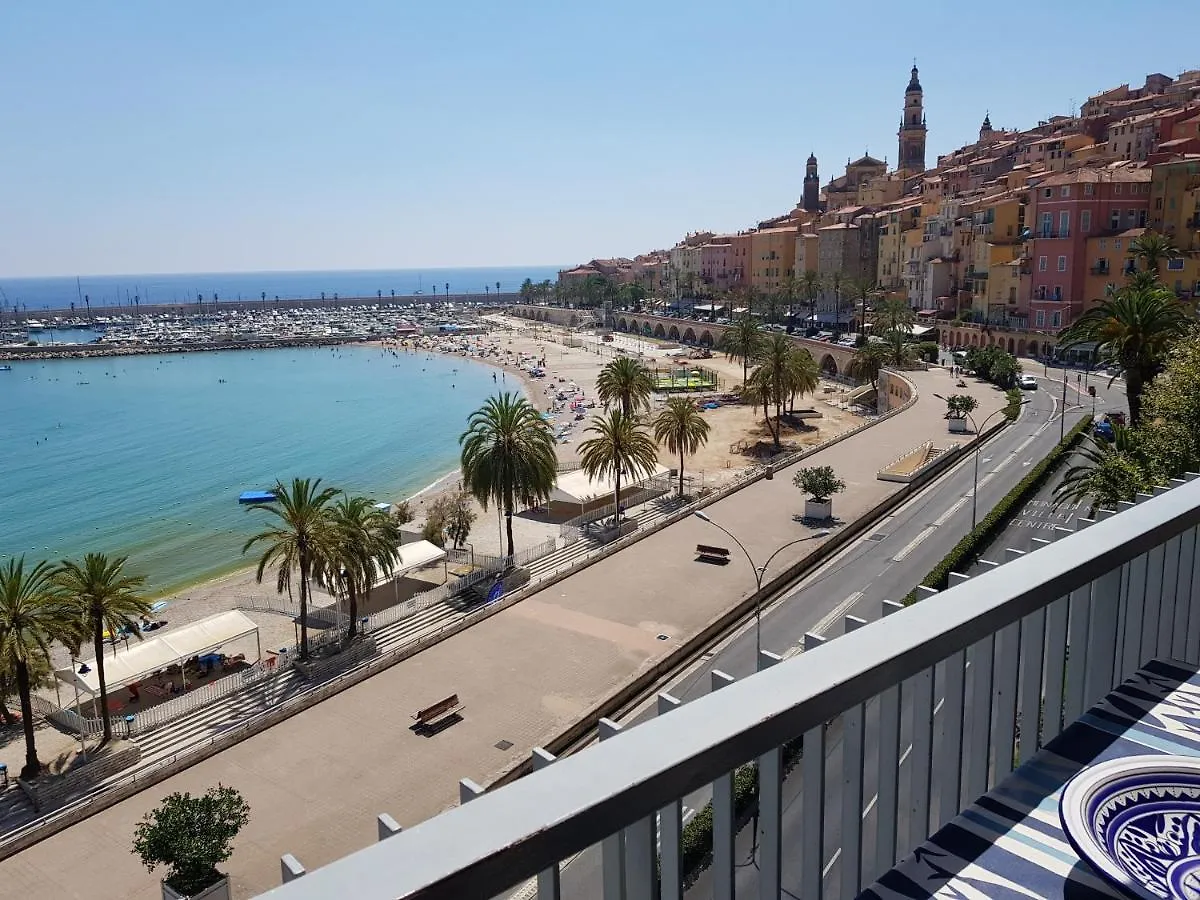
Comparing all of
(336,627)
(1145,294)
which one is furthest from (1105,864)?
(1145,294)

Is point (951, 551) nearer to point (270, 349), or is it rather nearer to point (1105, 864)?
point (1105, 864)

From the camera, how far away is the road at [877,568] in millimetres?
19381

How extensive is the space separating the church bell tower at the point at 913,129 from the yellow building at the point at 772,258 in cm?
2631

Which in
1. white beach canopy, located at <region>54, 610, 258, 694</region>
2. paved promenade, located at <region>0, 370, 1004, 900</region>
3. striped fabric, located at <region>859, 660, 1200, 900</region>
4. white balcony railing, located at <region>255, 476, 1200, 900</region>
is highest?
white balcony railing, located at <region>255, 476, 1200, 900</region>

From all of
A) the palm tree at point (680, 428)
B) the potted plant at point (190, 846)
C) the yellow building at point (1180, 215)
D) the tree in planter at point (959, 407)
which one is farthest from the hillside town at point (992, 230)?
the potted plant at point (190, 846)

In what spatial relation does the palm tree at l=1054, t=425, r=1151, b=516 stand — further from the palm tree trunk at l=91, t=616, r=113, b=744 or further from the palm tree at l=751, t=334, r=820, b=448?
the palm tree at l=751, t=334, r=820, b=448

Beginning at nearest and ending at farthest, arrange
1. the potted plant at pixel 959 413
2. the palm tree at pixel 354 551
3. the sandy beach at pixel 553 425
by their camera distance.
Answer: the palm tree at pixel 354 551
the sandy beach at pixel 553 425
the potted plant at pixel 959 413

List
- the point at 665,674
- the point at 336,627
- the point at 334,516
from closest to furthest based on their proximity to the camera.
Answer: the point at 665,674, the point at 334,516, the point at 336,627

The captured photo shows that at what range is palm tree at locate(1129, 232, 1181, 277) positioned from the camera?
57125mm

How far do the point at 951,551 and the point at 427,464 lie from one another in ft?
142

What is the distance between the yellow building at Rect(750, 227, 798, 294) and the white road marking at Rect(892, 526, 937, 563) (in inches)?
3471

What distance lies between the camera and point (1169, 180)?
207 ft

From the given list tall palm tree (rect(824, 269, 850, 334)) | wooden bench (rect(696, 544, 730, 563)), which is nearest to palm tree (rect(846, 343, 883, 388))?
tall palm tree (rect(824, 269, 850, 334))

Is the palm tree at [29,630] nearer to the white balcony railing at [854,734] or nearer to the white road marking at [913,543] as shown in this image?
the white balcony railing at [854,734]
